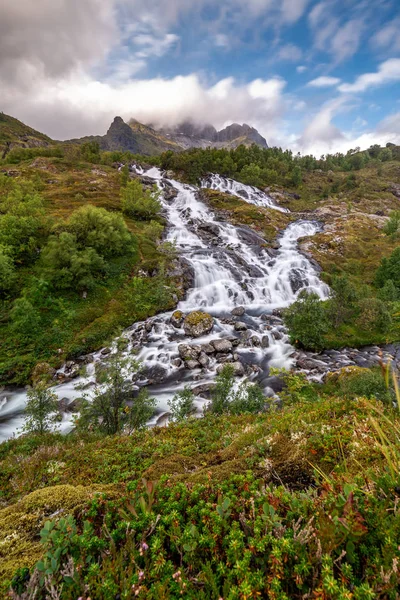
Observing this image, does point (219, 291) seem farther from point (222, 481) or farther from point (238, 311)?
point (222, 481)

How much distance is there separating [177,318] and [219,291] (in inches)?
385

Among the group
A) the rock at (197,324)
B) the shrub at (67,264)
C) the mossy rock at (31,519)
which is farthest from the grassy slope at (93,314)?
the mossy rock at (31,519)

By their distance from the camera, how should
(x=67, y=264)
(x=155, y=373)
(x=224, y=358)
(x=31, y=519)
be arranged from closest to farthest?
(x=31, y=519) < (x=155, y=373) < (x=224, y=358) < (x=67, y=264)

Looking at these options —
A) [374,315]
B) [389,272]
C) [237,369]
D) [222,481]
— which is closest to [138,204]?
[237,369]

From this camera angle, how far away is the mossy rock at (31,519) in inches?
115

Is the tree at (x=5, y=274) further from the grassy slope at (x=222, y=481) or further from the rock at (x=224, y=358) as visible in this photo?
the grassy slope at (x=222, y=481)

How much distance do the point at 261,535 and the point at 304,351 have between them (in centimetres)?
2664

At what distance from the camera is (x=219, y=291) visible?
38.2 meters

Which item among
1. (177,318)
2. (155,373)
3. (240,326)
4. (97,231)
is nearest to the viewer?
(155,373)

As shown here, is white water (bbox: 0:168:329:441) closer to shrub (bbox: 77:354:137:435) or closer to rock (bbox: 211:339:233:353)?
rock (bbox: 211:339:233:353)

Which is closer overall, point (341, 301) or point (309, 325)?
point (309, 325)

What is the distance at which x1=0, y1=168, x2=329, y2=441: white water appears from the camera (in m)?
21.3

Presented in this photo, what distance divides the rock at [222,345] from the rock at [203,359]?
155 centimetres

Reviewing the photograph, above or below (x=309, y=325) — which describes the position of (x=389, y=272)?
above
